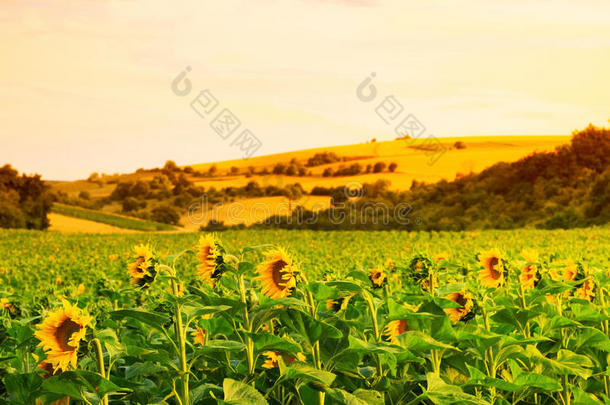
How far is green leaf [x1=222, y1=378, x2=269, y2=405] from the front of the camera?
5.63 ft

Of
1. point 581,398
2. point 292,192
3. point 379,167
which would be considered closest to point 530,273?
point 581,398

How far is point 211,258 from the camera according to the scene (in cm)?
201

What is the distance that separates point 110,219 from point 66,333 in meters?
23.8

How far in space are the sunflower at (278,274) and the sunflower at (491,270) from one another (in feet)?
4.07

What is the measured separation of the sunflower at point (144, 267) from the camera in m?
1.91

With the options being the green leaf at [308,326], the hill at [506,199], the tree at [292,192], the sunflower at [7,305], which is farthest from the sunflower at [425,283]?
the tree at [292,192]

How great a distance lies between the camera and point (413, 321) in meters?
2.24

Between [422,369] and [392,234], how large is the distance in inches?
518

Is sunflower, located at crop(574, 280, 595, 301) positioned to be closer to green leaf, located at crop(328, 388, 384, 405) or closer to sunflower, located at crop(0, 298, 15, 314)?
green leaf, located at crop(328, 388, 384, 405)

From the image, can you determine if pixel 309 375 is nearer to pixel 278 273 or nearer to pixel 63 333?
pixel 278 273

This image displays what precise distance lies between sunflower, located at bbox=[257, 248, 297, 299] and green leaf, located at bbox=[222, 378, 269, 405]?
329 millimetres

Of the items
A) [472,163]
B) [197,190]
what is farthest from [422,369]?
[472,163]

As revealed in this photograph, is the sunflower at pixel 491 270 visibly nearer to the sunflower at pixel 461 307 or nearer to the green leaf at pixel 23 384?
the sunflower at pixel 461 307

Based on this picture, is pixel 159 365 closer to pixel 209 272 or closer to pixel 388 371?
pixel 209 272
